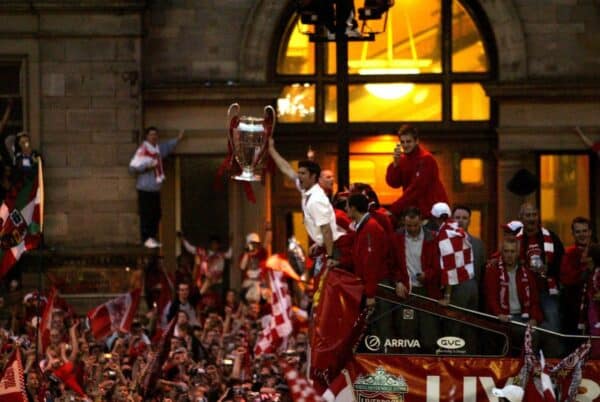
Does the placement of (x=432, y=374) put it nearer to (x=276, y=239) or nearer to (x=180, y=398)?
(x=180, y=398)

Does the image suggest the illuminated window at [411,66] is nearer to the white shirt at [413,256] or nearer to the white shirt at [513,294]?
the white shirt at [413,256]

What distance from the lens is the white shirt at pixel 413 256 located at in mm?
19016

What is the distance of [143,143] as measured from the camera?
28906 mm

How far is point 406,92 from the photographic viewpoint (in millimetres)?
30359

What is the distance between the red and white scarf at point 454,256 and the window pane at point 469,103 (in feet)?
37.3

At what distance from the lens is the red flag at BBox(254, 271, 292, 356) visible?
2375cm

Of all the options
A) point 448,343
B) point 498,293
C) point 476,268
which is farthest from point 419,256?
point 448,343

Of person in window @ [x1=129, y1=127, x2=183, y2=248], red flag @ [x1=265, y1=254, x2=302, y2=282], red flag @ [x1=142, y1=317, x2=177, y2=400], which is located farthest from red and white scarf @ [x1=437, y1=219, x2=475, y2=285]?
person in window @ [x1=129, y1=127, x2=183, y2=248]

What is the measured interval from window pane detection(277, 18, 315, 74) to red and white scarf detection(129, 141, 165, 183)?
2.58m

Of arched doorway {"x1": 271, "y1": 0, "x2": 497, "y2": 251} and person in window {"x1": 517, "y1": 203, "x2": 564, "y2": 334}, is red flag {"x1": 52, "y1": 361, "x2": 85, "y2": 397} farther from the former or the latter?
arched doorway {"x1": 271, "y1": 0, "x2": 497, "y2": 251}

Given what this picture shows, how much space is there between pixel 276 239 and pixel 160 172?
241 cm

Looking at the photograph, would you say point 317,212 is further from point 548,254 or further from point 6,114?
point 6,114

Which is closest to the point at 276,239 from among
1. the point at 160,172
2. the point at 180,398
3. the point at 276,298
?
the point at 160,172

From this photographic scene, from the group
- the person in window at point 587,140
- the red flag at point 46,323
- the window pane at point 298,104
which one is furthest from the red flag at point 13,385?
the person in window at point 587,140
